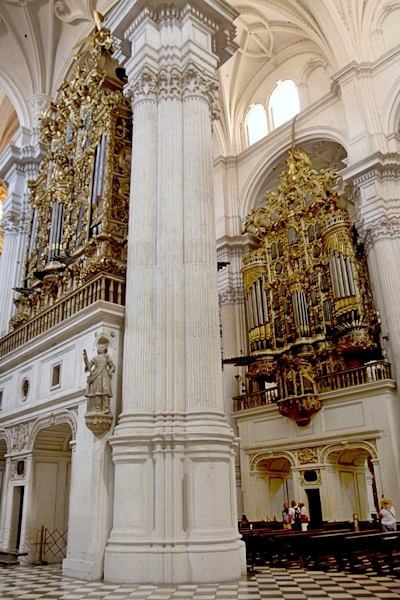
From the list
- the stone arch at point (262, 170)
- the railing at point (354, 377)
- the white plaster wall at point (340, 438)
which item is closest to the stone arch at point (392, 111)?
the stone arch at point (262, 170)

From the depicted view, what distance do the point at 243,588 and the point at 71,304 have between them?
6598 millimetres

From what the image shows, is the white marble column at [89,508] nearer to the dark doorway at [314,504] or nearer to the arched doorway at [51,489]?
the arched doorway at [51,489]

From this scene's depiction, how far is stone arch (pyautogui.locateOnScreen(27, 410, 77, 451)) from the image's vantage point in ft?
32.7

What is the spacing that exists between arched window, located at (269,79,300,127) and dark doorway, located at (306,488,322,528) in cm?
1463

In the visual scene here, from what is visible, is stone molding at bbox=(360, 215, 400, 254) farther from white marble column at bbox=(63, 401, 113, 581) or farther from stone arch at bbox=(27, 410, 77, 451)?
white marble column at bbox=(63, 401, 113, 581)

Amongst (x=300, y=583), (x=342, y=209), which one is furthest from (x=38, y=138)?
(x=300, y=583)

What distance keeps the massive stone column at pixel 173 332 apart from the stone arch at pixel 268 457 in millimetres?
8103

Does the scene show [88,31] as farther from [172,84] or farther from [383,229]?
[383,229]

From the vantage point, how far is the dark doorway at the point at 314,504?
15617 mm

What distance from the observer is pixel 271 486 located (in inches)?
696

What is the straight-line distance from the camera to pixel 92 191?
12492 mm

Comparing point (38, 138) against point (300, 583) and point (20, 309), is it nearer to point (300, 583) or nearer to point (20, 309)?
point (20, 309)

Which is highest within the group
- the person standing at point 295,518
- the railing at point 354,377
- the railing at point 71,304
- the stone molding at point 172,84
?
the stone molding at point 172,84

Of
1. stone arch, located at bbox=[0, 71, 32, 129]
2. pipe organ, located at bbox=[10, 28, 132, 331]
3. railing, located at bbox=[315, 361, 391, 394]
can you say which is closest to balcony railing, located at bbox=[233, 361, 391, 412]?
railing, located at bbox=[315, 361, 391, 394]
